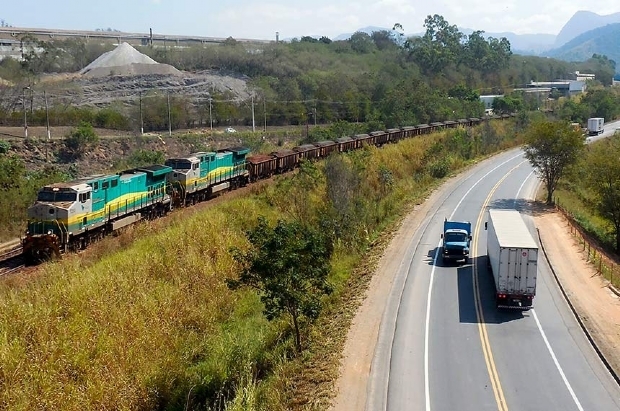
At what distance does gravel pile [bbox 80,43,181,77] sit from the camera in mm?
129875

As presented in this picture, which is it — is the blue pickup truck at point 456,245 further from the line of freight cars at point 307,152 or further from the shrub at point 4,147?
the shrub at point 4,147

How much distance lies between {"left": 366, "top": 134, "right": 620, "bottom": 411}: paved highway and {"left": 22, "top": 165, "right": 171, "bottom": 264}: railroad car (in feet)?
55.4

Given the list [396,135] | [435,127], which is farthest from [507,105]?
[396,135]

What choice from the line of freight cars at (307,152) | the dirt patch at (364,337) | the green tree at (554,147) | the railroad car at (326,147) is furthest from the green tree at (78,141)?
the green tree at (554,147)

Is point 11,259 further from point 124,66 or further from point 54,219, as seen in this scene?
point 124,66

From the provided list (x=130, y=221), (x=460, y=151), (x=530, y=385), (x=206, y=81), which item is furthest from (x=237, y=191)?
(x=206, y=81)

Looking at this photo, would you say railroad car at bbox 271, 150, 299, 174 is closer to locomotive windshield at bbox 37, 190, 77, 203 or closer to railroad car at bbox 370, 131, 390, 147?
railroad car at bbox 370, 131, 390, 147

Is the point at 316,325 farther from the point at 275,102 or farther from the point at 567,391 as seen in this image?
the point at 275,102

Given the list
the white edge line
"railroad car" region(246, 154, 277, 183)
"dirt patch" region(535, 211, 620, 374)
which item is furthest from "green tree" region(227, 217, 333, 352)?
"railroad car" region(246, 154, 277, 183)

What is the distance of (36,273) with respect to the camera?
2741 cm

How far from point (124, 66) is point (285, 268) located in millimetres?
122287

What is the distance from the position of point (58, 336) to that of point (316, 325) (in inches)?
Result: 413

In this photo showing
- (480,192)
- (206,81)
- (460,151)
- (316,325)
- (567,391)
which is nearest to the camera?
(567,391)

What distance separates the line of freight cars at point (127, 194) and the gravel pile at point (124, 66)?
264ft
